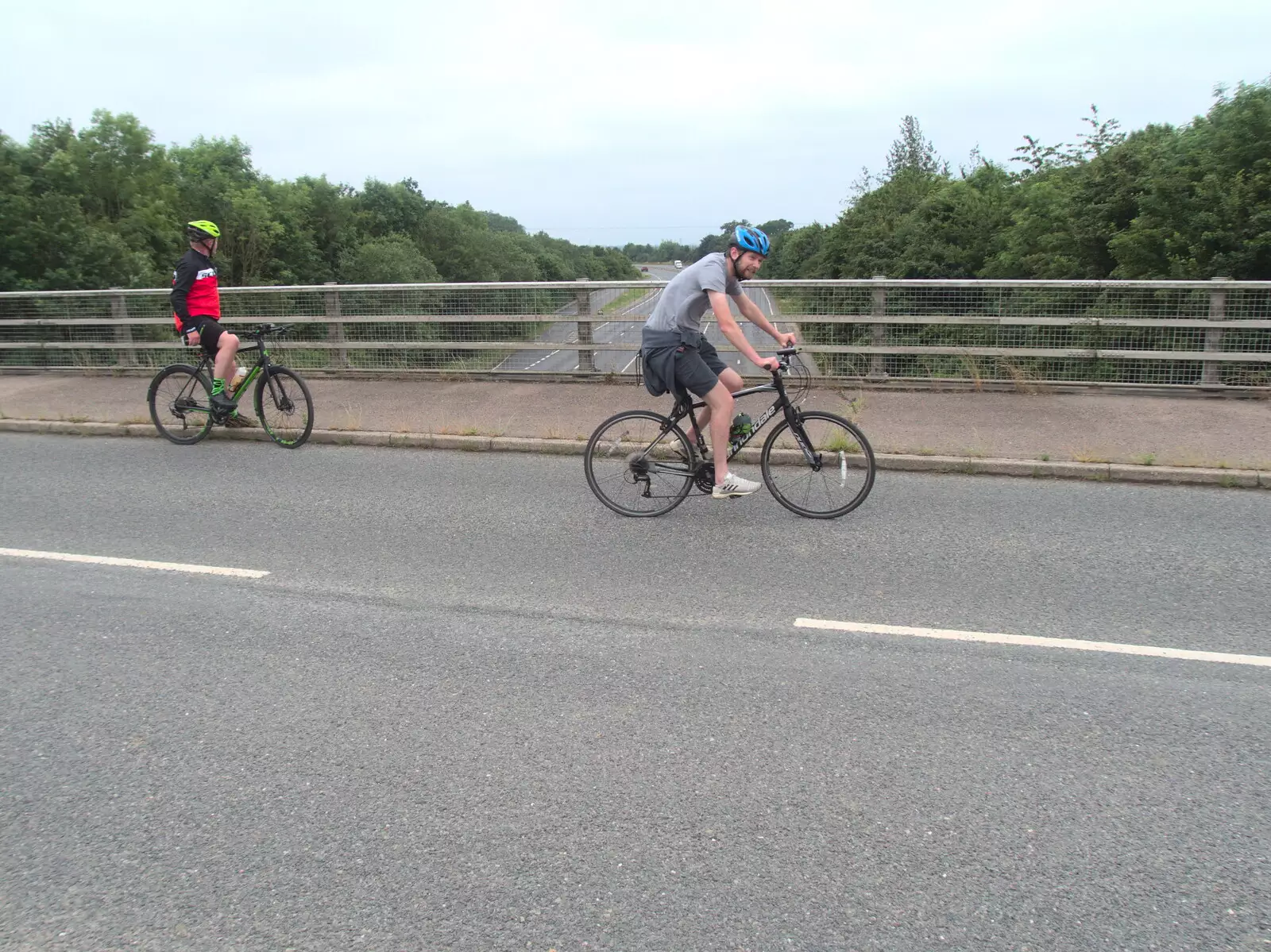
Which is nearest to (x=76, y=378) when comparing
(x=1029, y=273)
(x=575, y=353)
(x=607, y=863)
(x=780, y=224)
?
(x=575, y=353)

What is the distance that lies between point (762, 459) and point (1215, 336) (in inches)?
249

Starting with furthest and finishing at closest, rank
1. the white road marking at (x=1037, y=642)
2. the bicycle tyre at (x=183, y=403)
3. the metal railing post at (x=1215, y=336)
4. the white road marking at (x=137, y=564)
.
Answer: the metal railing post at (x=1215, y=336) < the bicycle tyre at (x=183, y=403) < the white road marking at (x=137, y=564) < the white road marking at (x=1037, y=642)

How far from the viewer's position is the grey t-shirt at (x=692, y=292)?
618 cm

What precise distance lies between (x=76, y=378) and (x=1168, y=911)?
1387 cm

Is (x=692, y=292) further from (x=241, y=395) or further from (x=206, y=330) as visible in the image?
(x=206, y=330)

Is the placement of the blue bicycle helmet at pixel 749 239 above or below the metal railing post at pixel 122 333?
above

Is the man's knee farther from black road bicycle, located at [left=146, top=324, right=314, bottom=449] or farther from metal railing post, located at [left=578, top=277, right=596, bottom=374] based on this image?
metal railing post, located at [left=578, top=277, right=596, bottom=374]

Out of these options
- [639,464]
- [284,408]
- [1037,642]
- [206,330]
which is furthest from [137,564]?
[1037,642]

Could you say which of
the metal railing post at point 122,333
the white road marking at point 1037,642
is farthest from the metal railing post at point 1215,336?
the metal railing post at point 122,333

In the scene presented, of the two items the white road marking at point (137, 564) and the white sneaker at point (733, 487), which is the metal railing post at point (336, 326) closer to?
the white road marking at point (137, 564)

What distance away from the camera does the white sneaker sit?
653 cm

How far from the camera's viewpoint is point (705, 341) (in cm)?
662

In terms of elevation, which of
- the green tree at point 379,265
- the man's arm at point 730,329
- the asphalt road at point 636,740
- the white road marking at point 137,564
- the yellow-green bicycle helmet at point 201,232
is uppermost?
the green tree at point 379,265

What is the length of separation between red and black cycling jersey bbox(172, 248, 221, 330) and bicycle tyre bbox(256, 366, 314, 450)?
0.91 metres
